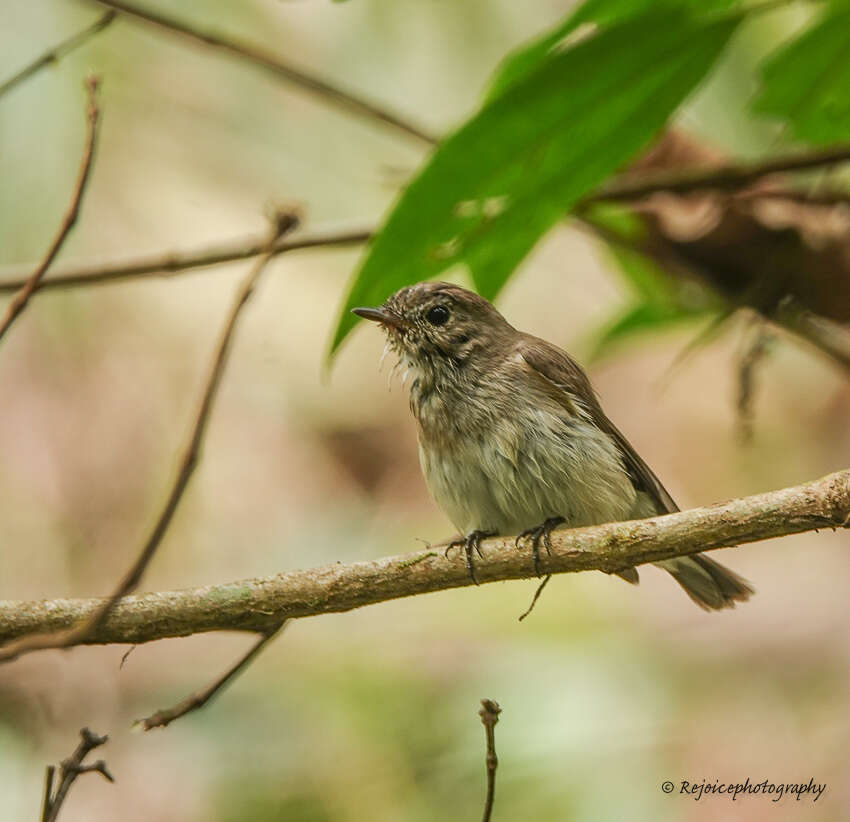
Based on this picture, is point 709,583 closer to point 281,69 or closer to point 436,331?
point 436,331

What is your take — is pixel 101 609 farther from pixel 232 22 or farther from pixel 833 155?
pixel 232 22

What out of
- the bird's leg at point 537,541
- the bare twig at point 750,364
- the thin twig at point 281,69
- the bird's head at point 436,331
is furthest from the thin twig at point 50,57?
the bare twig at point 750,364

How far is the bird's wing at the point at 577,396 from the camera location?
398 centimetres

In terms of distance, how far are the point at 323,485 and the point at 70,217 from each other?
13.2 ft

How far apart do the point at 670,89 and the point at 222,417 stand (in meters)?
4.06

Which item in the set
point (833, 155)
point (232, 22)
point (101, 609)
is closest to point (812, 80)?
point (833, 155)

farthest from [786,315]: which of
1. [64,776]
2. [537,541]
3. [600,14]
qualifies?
[64,776]

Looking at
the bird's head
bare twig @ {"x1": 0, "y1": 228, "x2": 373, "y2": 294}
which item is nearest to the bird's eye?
the bird's head

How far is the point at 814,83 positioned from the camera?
2.99 m

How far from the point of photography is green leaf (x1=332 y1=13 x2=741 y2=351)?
2.73m

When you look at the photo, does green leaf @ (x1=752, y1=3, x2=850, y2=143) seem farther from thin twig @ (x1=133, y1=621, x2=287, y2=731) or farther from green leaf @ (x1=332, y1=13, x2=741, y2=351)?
thin twig @ (x1=133, y1=621, x2=287, y2=731)

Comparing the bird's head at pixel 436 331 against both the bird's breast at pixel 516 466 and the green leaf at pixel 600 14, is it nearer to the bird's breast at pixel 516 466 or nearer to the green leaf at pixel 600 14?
the bird's breast at pixel 516 466

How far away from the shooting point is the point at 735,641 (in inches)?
231

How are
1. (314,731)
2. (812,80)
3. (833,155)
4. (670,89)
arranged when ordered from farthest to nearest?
(314,731), (833,155), (812,80), (670,89)
